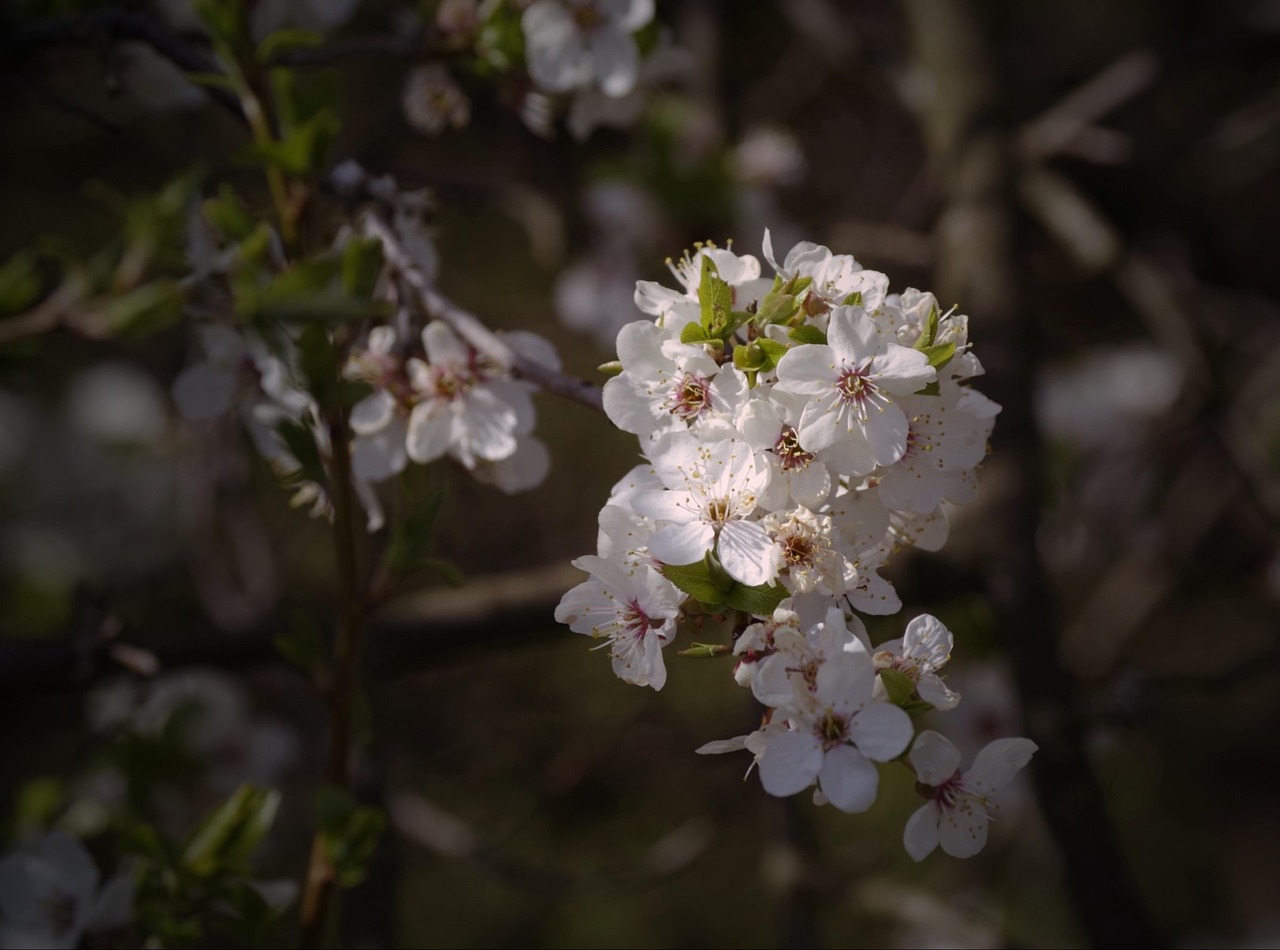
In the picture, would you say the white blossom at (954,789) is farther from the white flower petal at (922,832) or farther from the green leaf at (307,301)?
the green leaf at (307,301)

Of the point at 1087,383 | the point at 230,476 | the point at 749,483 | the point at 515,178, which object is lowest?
the point at 230,476

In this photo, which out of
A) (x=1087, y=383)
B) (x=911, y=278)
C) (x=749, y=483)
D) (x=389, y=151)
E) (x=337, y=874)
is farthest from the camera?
(x=1087, y=383)

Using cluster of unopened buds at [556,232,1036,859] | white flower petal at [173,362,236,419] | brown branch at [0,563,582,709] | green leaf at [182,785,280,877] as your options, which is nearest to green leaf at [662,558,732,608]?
cluster of unopened buds at [556,232,1036,859]

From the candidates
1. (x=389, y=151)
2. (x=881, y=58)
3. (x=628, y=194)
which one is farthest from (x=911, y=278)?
(x=389, y=151)

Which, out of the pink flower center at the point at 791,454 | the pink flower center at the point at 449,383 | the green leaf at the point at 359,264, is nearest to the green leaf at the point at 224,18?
the green leaf at the point at 359,264

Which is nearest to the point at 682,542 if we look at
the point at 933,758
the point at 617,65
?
the point at 933,758

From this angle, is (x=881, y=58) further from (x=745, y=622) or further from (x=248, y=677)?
(x=248, y=677)

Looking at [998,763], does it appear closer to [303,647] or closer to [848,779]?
[848,779]
